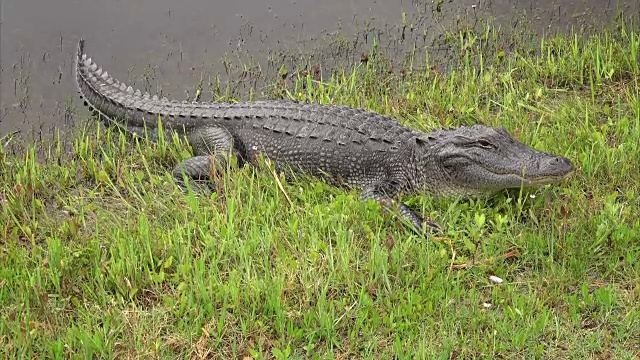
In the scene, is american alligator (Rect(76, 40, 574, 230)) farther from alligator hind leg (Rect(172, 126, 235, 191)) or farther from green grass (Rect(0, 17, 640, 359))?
green grass (Rect(0, 17, 640, 359))

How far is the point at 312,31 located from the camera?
772cm

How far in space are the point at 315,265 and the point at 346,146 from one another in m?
1.48

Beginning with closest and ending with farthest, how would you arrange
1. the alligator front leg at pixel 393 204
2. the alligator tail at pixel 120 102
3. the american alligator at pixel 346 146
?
the alligator front leg at pixel 393 204
the american alligator at pixel 346 146
the alligator tail at pixel 120 102

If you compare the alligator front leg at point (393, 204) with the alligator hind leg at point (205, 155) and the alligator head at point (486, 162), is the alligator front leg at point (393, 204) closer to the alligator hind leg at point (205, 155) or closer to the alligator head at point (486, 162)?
the alligator head at point (486, 162)

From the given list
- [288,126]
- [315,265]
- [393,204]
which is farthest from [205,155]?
[315,265]

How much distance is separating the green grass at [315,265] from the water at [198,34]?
155 centimetres

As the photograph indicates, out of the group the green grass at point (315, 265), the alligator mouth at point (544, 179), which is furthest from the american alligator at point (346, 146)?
the green grass at point (315, 265)

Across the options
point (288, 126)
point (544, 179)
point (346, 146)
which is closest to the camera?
point (544, 179)

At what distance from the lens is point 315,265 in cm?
410

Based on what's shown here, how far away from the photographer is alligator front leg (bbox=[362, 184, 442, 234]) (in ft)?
14.7

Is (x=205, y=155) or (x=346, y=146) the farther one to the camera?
(x=205, y=155)

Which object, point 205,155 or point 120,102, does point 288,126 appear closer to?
point 205,155

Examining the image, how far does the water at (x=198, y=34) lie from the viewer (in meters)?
7.01

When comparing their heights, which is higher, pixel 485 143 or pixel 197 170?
pixel 485 143
